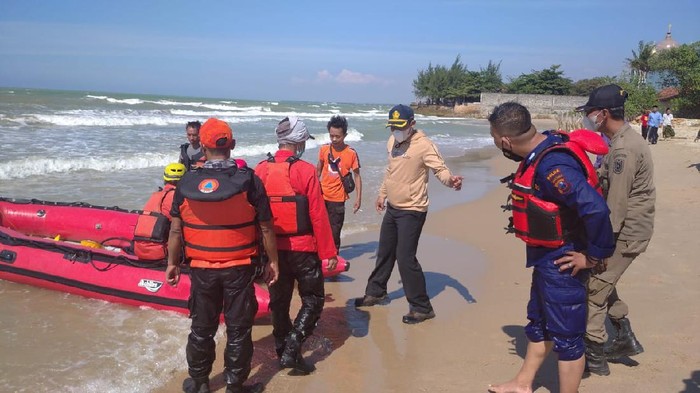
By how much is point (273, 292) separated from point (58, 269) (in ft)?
8.98

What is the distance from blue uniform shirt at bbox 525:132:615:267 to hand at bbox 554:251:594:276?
35 millimetres

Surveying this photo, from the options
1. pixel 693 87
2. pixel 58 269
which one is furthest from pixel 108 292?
pixel 693 87

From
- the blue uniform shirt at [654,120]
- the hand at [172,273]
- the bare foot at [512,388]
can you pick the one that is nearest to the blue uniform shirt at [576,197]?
the bare foot at [512,388]

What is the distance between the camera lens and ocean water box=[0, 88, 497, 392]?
3832 millimetres

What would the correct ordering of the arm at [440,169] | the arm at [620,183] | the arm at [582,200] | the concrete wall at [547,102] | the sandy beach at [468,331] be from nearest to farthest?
the arm at [582,200] < the arm at [620,183] < the sandy beach at [468,331] < the arm at [440,169] < the concrete wall at [547,102]

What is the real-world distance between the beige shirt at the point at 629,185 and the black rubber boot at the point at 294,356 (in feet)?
7.33

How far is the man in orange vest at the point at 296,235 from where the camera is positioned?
140 inches

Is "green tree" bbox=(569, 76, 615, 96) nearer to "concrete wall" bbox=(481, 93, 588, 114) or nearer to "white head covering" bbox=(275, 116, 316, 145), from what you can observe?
"concrete wall" bbox=(481, 93, 588, 114)

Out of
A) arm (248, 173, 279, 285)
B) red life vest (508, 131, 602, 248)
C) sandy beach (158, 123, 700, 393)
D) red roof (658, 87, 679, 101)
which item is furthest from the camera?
red roof (658, 87, 679, 101)

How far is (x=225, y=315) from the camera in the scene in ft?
10.7

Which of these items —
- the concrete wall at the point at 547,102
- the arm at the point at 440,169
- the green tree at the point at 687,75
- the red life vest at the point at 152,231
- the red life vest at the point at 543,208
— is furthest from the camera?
the concrete wall at the point at 547,102

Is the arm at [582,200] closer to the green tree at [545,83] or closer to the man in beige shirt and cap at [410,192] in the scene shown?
the man in beige shirt and cap at [410,192]

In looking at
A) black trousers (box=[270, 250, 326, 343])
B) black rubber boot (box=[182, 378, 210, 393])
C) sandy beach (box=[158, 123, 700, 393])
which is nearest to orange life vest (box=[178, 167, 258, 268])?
black trousers (box=[270, 250, 326, 343])

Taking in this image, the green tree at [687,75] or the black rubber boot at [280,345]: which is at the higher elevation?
the green tree at [687,75]
